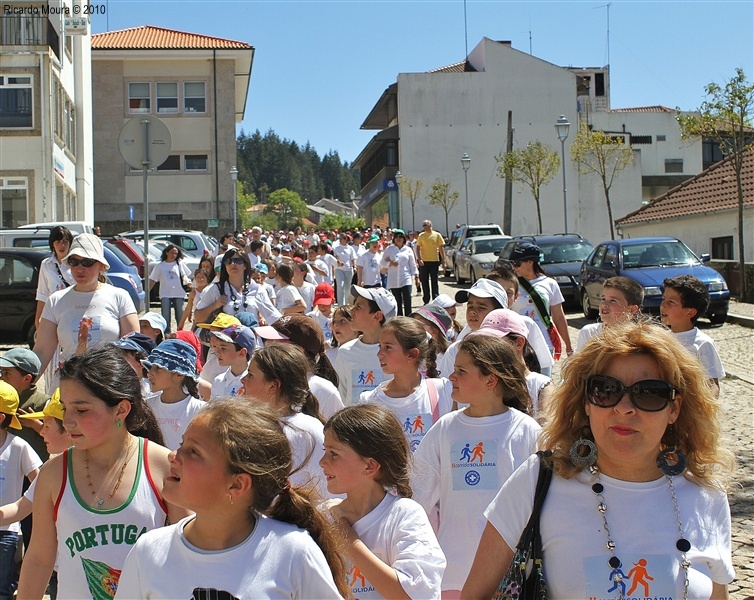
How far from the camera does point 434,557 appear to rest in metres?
3.42

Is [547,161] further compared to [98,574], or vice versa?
[547,161]

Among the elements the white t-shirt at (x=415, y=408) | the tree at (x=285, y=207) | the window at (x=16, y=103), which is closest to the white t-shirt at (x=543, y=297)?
the white t-shirt at (x=415, y=408)

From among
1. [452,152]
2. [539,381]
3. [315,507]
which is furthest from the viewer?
[452,152]

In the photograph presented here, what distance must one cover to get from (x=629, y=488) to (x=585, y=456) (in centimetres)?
A: 14

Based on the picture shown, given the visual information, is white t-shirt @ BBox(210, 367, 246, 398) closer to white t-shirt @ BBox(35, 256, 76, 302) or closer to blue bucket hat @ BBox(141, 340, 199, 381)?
blue bucket hat @ BBox(141, 340, 199, 381)

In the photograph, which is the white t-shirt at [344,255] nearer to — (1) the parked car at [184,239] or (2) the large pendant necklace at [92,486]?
(1) the parked car at [184,239]

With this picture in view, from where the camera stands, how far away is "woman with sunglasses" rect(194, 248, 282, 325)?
10.2 meters

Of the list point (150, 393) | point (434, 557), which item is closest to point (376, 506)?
point (434, 557)

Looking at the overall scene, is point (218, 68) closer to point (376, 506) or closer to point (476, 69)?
point (476, 69)

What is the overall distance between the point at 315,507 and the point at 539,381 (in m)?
2.77

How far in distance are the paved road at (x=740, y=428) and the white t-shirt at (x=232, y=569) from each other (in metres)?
1.36

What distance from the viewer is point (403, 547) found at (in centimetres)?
341

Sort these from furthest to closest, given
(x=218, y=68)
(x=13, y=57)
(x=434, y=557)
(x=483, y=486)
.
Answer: (x=218, y=68) < (x=13, y=57) < (x=483, y=486) < (x=434, y=557)

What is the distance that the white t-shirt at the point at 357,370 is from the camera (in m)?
6.71
